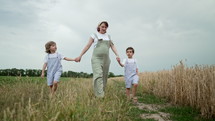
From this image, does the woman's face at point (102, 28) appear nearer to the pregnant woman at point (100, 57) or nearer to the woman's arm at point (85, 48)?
the pregnant woman at point (100, 57)

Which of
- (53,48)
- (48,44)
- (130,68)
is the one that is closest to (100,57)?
(53,48)

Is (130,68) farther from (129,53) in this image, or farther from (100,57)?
(100,57)

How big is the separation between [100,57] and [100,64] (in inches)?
8.5

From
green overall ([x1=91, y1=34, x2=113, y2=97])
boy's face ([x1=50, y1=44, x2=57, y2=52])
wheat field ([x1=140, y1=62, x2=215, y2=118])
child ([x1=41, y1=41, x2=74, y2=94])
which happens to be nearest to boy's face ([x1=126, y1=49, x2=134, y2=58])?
wheat field ([x1=140, y1=62, x2=215, y2=118])

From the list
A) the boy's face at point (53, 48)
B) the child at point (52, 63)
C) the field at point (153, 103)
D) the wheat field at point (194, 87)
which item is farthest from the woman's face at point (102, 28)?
the wheat field at point (194, 87)

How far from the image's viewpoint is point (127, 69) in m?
8.59

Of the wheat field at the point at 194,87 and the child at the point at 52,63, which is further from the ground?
the child at the point at 52,63

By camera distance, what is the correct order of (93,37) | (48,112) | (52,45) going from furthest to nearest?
1. (52,45)
2. (93,37)
3. (48,112)

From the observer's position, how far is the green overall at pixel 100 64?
21.4 ft

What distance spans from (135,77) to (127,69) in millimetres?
444

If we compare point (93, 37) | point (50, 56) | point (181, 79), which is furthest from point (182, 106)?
point (50, 56)

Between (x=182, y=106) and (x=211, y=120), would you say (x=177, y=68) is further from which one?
(x=211, y=120)

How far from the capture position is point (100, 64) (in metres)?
6.61

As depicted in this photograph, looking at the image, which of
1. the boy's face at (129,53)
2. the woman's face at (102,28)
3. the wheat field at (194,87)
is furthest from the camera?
the boy's face at (129,53)
